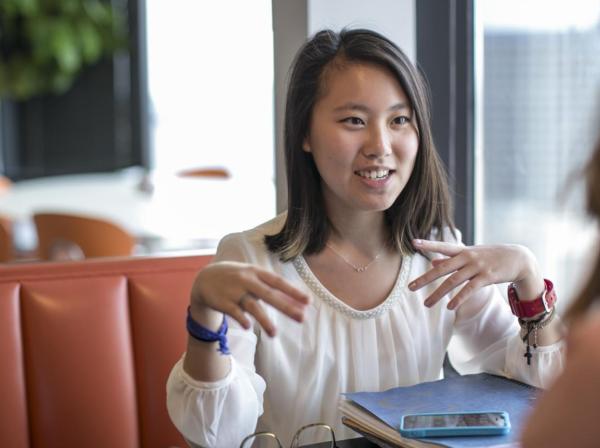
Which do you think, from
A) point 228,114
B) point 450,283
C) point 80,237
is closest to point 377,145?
point 450,283

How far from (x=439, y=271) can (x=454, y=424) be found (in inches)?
11.0

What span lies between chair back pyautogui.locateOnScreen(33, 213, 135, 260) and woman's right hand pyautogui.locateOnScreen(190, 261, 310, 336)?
2.03 m

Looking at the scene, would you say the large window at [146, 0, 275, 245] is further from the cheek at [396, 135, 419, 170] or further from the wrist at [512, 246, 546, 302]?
the wrist at [512, 246, 546, 302]

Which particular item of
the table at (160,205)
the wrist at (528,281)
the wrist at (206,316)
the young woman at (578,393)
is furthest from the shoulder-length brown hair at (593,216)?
the table at (160,205)

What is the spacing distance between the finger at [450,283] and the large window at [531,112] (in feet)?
2.10

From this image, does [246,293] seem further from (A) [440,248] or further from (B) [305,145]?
(B) [305,145]

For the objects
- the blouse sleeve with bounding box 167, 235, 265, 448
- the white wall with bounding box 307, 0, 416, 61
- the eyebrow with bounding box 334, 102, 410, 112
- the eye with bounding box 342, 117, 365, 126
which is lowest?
the blouse sleeve with bounding box 167, 235, 265, 448

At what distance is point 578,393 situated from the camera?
756mm

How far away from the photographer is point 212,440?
1.41 metres

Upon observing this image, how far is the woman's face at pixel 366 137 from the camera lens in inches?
61.1

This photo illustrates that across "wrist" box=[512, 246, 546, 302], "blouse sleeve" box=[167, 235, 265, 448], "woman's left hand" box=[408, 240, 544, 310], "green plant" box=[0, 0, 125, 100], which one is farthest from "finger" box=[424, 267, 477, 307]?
"green plant" box=[0, 0, 125, 100]

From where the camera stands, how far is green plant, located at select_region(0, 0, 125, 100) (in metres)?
6.20

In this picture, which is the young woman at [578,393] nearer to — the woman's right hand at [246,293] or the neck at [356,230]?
the woman's right hand at [246,293]

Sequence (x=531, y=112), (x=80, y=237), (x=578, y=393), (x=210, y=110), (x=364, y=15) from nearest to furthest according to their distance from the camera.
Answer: (x=578, y=393), (x=364, y=15), (x=531, y=112), (x=80, y=237), (x=210, y=110)
